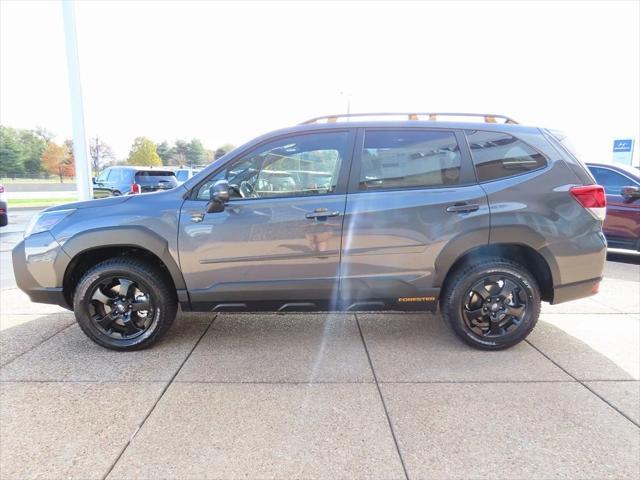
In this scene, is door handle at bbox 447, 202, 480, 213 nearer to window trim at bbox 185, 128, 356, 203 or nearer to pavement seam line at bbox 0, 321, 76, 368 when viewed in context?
window trim at bbox 185, 128, 356, 203

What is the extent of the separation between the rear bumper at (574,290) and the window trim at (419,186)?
1.16 meters

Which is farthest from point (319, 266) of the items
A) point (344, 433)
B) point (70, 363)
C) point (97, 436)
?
point (70, 363)

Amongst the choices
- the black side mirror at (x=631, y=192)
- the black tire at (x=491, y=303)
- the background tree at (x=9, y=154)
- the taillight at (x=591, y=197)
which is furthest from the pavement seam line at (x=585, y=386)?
the background tree at (x=9, y=154)

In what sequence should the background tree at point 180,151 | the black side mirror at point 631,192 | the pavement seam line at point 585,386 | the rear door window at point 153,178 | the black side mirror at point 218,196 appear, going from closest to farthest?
the pavement seam line at point 585,386
the black side mirror at point 218,196
the black side mirror at point 631,192
the rear door window at point 153,178
the background tree at point 180,151

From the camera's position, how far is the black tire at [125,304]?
3.29 meters

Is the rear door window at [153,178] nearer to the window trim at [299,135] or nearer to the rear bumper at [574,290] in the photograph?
the window trim at [299,135]

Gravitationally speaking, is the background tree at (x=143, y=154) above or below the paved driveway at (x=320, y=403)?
above

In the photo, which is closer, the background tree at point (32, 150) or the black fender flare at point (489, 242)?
the black fender flare at point (489, 242)

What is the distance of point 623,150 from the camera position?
19.9 m

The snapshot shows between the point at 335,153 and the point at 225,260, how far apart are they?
4.05 feet

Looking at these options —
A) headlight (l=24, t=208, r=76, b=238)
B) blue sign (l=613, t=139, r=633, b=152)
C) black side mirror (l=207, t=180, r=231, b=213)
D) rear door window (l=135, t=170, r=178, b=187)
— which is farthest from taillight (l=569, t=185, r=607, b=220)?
blue sign (l=613, t=139, r=633, b=152)

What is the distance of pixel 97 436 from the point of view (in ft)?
7.77

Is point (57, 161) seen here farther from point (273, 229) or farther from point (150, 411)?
point (150, 411)

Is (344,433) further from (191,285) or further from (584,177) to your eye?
(584,177)
